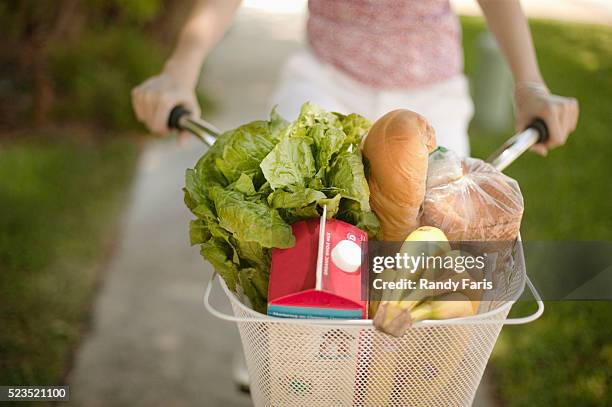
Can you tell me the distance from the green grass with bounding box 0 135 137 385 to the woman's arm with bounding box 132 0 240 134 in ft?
5.63

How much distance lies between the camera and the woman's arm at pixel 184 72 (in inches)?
79.1

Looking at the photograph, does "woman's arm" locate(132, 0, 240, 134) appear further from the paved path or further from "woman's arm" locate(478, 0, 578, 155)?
the paved path

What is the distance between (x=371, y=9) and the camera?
220 cm

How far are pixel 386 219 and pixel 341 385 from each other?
340 millimetres

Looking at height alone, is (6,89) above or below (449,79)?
below

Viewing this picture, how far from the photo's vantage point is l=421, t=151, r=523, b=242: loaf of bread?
4.56 ft

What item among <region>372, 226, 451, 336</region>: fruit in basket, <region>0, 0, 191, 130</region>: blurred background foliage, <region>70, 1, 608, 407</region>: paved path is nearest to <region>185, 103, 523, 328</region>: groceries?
<region>372, 226, 451, 336</region>: fruit in basket

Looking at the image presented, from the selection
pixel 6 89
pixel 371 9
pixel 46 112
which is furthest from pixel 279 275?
pixel 6 89

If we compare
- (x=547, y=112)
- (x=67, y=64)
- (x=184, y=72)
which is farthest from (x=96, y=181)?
(x=547, y=112)

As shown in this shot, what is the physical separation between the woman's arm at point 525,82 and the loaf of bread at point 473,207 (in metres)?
0.58

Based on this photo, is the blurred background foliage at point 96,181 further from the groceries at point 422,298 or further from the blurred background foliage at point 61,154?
the groceries at point 422,298

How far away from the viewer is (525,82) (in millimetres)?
2062

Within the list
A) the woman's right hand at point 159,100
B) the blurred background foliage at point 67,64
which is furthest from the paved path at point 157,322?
the woman's right hand at point 159,100

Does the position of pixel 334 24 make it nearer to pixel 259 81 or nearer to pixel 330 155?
A: pixel 330 155
